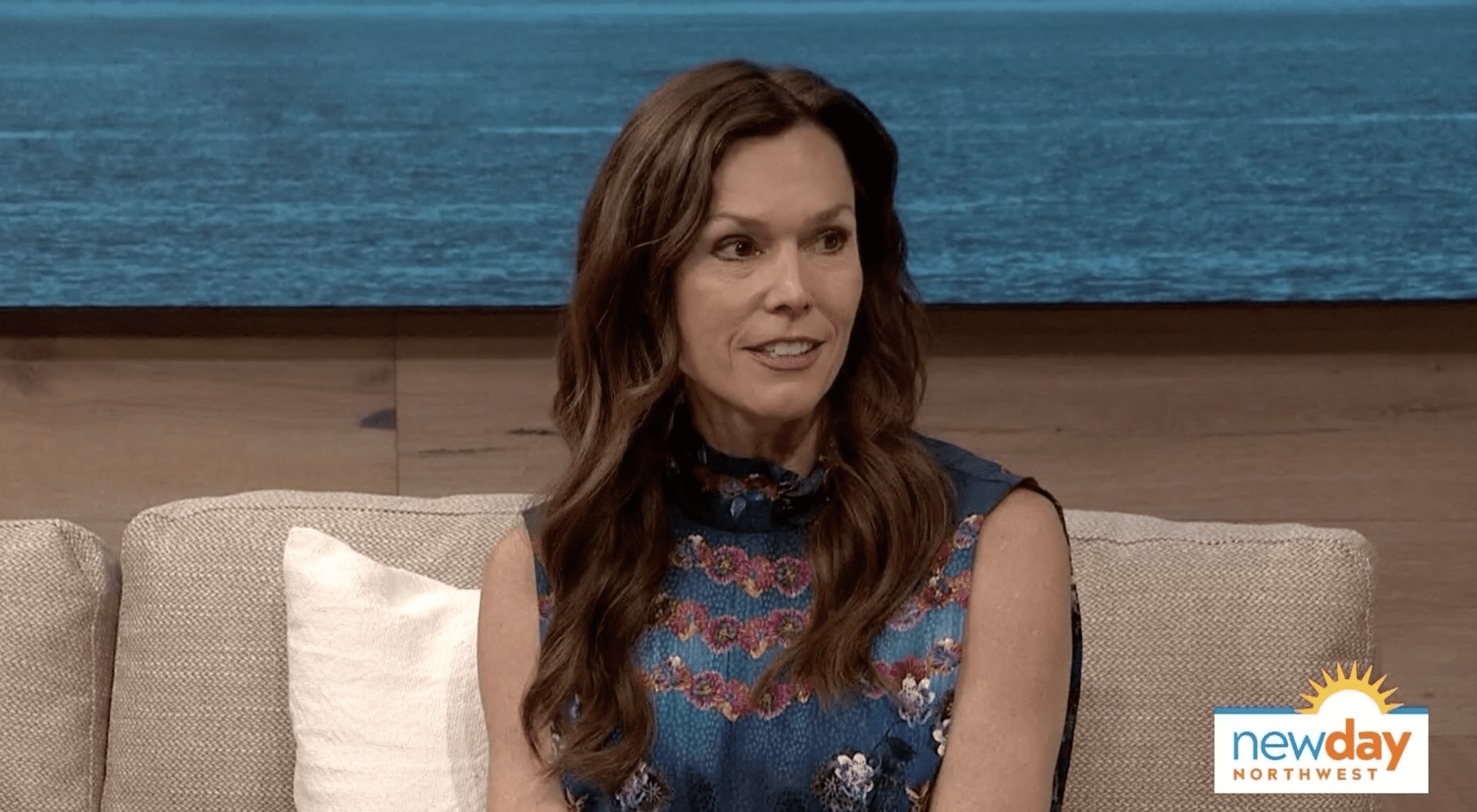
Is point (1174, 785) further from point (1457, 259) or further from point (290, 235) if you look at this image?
point (290, 235)

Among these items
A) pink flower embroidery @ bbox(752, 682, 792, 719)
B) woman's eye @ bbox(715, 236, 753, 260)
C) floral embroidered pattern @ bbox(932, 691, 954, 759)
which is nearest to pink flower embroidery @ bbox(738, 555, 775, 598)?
pink flower embroidery @ bbox(752, 682, 792, 719)

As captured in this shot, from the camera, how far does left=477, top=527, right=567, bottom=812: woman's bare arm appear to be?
1.76 metres

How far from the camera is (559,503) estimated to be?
1.80 metres

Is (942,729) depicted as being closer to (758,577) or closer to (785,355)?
(758,577)

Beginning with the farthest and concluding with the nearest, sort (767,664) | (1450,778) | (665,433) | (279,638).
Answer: (1450,778)
(279,638)
(665,433)
(767,664)

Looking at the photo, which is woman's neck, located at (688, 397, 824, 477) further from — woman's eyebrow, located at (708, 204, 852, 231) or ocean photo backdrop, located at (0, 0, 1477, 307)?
ocean photo backdrop, located at (0, 0, 1477, 307)

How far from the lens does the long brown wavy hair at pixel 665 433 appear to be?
1.65 metres

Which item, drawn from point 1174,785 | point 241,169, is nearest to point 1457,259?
point 1174,785

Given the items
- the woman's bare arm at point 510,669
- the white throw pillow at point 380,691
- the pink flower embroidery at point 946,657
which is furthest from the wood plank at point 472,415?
the pink flower embroidery at point 946,657

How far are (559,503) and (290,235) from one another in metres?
0.90

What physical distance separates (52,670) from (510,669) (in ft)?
2.10

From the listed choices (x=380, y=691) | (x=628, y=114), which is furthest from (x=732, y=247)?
(x=628, y=114)

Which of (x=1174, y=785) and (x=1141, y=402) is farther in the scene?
(x=1141, y=402)

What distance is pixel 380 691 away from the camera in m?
1.97
